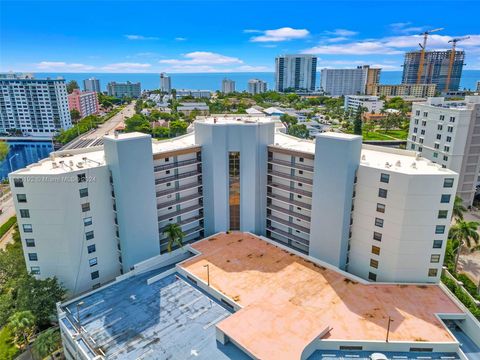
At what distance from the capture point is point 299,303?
1441 inches

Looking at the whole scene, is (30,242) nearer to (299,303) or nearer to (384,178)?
(299,303)

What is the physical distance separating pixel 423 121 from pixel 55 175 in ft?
266

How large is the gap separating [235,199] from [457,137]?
54.2 metres

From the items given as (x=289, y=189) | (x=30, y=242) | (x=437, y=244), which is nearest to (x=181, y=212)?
(x=289, y=189)

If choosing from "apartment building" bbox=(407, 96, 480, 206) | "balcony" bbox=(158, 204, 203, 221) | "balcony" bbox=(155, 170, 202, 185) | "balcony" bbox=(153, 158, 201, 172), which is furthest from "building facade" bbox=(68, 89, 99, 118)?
"apartment building" bbox=(407, 96, 480, 206)

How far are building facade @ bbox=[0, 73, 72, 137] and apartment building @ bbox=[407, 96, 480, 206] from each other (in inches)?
5978

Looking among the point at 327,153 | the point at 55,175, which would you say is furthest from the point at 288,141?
the point at 55,175

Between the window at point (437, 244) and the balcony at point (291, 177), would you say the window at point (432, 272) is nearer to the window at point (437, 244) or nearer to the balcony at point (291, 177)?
the window at point (437, 244)

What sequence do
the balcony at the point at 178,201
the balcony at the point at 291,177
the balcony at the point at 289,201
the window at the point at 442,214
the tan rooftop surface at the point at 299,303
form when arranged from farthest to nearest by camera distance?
the balcony at the point at 178,201 → the balcony at the point at 289,201 → the balcony at the point at 291,177 → the window at the point at 442,214 → the tan rooftop surface at the point at 299,303

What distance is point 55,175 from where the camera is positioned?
3719 cm

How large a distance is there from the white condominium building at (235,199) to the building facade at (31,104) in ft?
416

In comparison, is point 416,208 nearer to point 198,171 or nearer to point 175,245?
point 198,171

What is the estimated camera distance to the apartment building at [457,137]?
70.1 meters

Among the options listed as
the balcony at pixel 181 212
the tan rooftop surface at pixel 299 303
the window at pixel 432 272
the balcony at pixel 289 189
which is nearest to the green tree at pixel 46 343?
the tan rooftop surface at pixel 299 303
